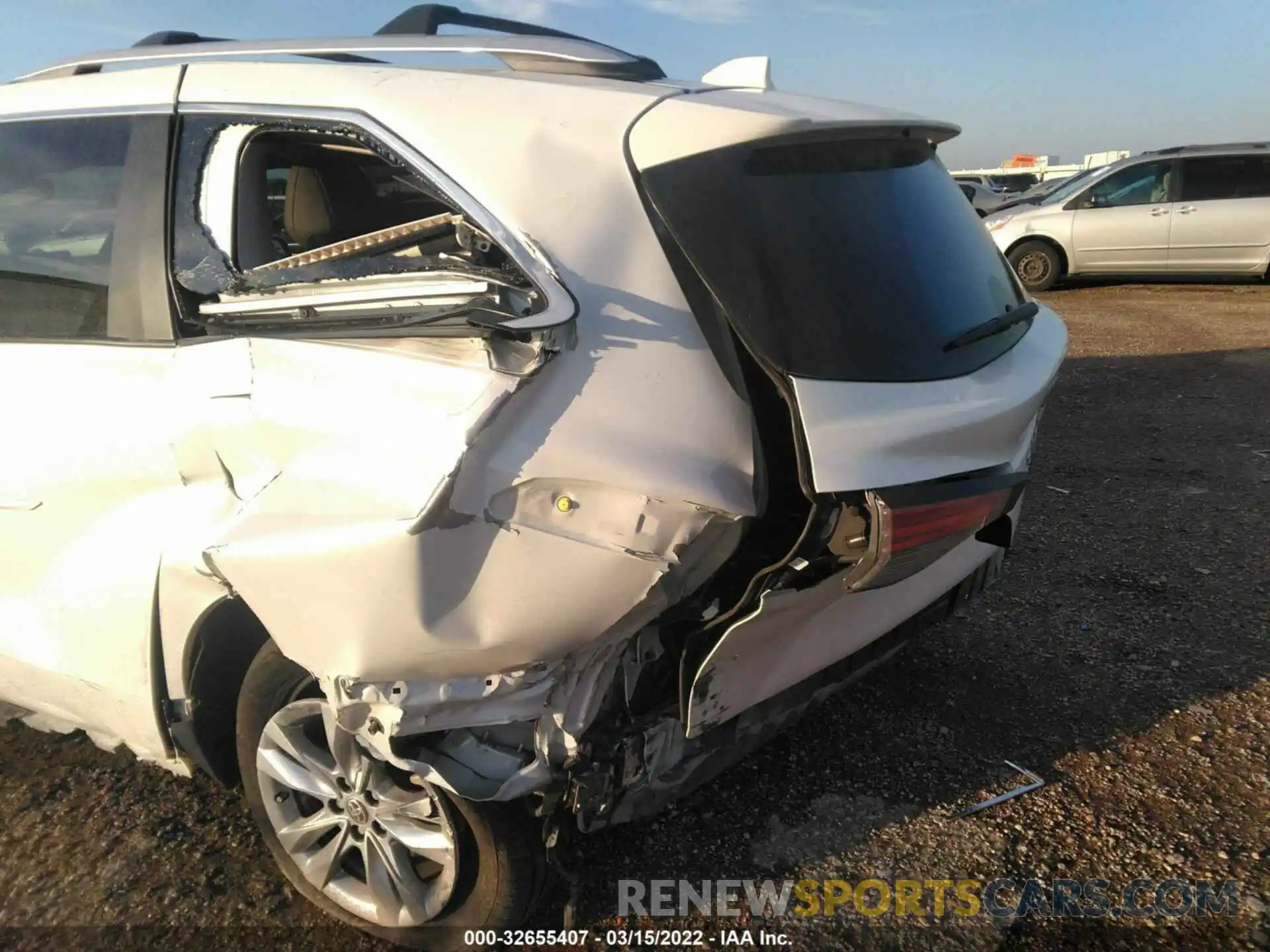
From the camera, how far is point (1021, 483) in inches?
80.7

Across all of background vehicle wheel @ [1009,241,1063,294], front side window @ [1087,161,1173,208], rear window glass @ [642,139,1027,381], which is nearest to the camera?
rear window glass @ [642,139,1027,381]

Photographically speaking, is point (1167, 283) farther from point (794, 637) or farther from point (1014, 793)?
point (794, 637)

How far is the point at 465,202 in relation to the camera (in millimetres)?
1803

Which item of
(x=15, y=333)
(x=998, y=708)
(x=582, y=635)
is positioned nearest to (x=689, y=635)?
(x=582, y=635)

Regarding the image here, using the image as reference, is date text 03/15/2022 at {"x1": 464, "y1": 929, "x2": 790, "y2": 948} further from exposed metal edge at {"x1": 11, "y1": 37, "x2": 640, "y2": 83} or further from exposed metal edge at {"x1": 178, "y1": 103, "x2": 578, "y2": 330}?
exposed metal edge at {"x1": 11, "y1": 37, "x2": 640, "y2": 83}

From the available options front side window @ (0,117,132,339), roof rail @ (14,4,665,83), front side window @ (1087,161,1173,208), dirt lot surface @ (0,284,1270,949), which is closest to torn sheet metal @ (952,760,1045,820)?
dirt lot surface @ (0,284,1270,949)

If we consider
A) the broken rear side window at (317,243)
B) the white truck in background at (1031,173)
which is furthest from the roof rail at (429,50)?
the white truck in background at (1031,173)

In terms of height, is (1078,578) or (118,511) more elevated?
(118,511)

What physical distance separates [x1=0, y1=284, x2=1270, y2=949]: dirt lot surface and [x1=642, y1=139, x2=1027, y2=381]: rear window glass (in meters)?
1.30

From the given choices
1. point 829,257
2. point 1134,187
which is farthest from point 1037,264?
point 829,257

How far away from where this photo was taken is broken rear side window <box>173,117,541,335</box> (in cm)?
170

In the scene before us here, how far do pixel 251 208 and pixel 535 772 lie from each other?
4.83 ft

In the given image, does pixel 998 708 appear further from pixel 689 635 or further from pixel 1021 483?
pixel 689 635

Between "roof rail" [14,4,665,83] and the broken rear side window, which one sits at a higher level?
"roof rail" [14,4,665,83]
